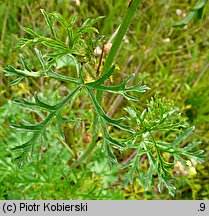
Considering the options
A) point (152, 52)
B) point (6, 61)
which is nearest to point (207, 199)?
point (152, 52)

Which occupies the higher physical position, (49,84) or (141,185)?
(49,84)

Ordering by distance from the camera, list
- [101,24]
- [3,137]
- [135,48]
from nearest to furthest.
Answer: [3,137] → [135,48] → [101,24]

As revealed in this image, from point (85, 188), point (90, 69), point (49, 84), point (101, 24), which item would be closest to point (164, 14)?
point (101, 24)

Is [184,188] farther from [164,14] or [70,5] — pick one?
[70,5]

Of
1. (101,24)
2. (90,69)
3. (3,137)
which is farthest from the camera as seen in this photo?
(101,24)
